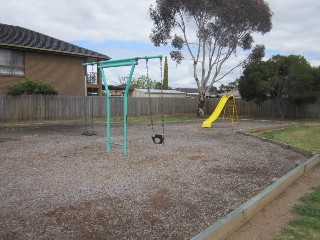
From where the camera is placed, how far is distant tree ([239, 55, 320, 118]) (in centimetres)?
2523

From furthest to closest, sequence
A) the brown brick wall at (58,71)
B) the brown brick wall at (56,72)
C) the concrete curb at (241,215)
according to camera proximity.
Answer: the brown brick wall at (58,71) → the brown brick wall at (56,72) → the concrete curb at (241,215)

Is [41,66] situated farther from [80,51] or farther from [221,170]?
[221,170]

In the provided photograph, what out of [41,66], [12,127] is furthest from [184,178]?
[41,66]

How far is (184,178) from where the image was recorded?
6.98m

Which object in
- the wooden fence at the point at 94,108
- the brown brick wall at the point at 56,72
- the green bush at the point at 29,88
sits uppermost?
the brown brick wall at the point at 56,72

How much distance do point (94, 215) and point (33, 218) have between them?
2.56 feet

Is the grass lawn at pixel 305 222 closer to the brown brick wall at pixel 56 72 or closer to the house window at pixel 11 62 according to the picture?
the brown brick wall at pixel 56 72

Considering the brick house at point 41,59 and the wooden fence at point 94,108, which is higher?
the brick house at point 41,59

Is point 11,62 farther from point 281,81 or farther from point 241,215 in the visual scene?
point 241,215

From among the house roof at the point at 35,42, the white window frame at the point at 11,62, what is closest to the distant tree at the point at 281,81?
Result: the house roof at the point at 35,42

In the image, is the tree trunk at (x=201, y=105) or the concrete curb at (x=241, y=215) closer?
the concrete curb at (x=241, y=215)

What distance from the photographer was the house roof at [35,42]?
23172 millimetres

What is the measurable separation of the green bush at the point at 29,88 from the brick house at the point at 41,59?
2.16 metres

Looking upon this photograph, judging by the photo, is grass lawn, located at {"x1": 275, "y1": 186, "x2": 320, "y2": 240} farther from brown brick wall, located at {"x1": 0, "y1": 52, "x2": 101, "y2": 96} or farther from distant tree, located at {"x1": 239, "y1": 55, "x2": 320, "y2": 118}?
brown brick wall, located at {"x1": 0, "y1": 52, "x2": 101, "y2": 96}
